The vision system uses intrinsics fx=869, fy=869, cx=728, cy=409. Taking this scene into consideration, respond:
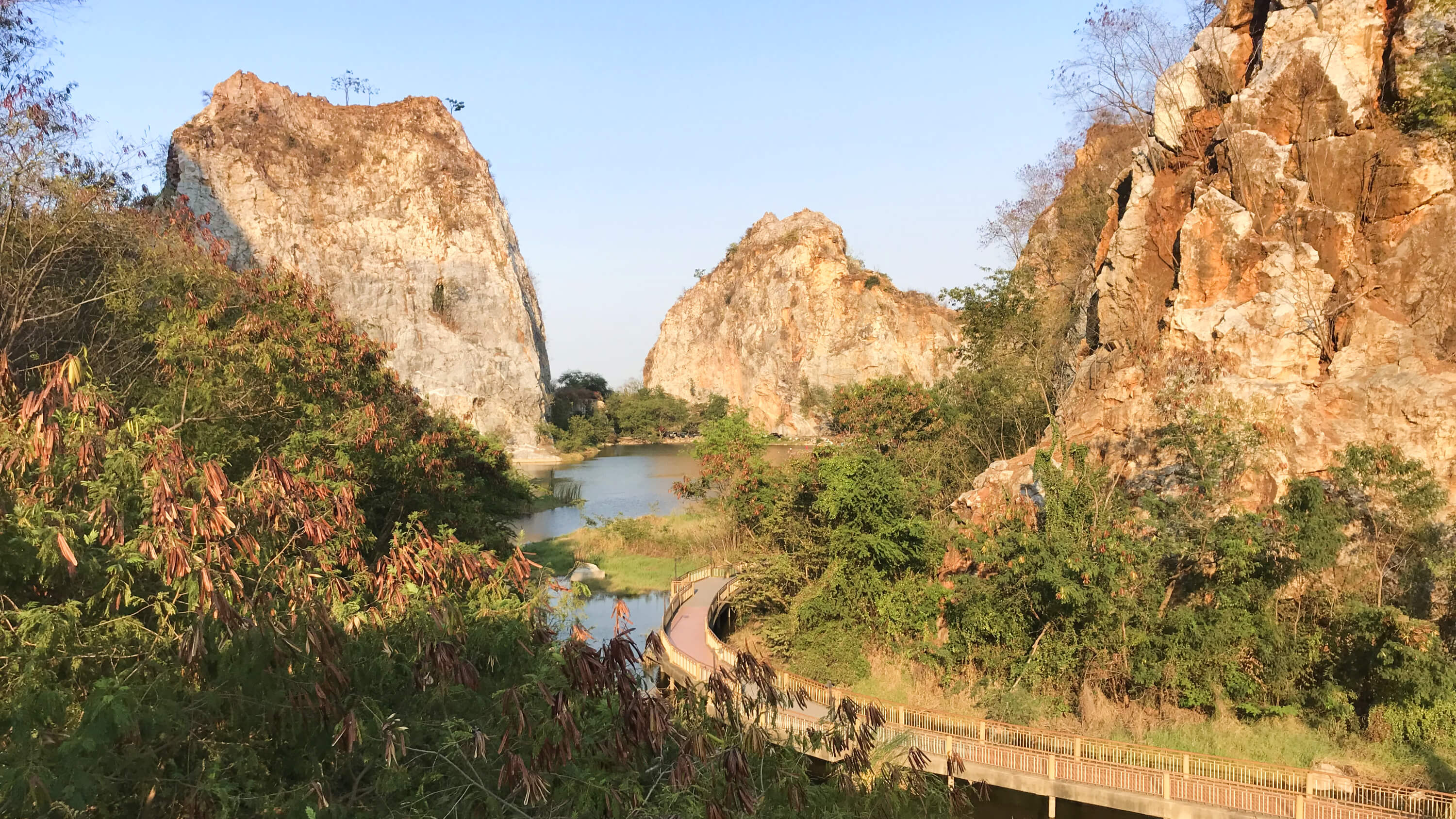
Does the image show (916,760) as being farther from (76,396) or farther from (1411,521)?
(1411,521)

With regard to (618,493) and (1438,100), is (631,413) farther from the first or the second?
(1438,100)

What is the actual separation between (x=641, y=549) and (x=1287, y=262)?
2148 centimetres

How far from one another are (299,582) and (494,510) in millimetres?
20559

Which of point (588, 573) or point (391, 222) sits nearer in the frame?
point (588, 573)

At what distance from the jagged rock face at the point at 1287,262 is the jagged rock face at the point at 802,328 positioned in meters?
51.2

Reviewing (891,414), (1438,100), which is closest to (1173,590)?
(1438,100)

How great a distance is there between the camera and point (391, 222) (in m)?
59.8

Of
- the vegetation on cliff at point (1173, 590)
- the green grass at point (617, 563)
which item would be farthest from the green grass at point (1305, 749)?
the green grass at point (617, 563)

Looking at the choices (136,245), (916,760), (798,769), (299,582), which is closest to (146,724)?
(299,582)

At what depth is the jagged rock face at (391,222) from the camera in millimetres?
56375

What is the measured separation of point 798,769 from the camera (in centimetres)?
489

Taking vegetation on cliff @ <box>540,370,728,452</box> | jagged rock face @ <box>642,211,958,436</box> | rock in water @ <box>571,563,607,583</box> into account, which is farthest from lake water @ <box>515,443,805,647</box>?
jagged rock face @ <box>642,211,958,436</box>

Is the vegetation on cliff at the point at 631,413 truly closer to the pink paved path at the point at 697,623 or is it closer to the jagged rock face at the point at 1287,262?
the pink paved path at the point at 697,623

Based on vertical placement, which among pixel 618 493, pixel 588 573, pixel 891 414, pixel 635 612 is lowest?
pixel 635 612
